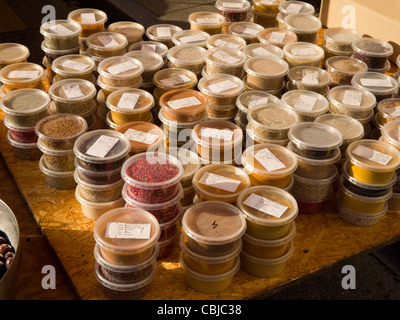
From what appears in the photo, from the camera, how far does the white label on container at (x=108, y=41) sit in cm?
311

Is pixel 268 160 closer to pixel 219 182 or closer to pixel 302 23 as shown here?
pixel 219 182

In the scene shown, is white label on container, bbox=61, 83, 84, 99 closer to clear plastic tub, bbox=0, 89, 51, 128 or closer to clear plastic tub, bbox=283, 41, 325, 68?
clear plastic tub, bbox=0, 89, 51, 128

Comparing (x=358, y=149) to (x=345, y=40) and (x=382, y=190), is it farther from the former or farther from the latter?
(x=345, y=40)

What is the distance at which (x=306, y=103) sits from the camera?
2641 millimetres

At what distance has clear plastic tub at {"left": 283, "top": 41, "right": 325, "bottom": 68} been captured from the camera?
3002mm

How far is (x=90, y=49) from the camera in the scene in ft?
10.2

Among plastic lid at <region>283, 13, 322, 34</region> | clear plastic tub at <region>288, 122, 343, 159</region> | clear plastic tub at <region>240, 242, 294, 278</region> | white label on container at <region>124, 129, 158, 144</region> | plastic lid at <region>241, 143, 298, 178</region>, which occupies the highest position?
plastic lid at <region>283, 13, 322, 34</region>

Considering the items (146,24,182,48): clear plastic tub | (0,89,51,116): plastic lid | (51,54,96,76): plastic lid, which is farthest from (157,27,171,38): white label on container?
(0,89,51,116): plastic lid

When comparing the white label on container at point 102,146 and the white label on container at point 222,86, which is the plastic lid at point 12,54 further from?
the white label on container at point 222,86

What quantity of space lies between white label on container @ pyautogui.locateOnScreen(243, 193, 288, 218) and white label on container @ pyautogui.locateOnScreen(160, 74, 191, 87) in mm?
978

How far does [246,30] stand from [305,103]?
1.03 metres

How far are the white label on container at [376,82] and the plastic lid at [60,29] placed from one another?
1.77 m

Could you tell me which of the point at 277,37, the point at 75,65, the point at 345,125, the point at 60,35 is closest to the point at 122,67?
the point at 75,65

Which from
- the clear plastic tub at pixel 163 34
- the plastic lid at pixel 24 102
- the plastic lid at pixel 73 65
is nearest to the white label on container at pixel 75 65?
the plastic lid at pixel 73 65
